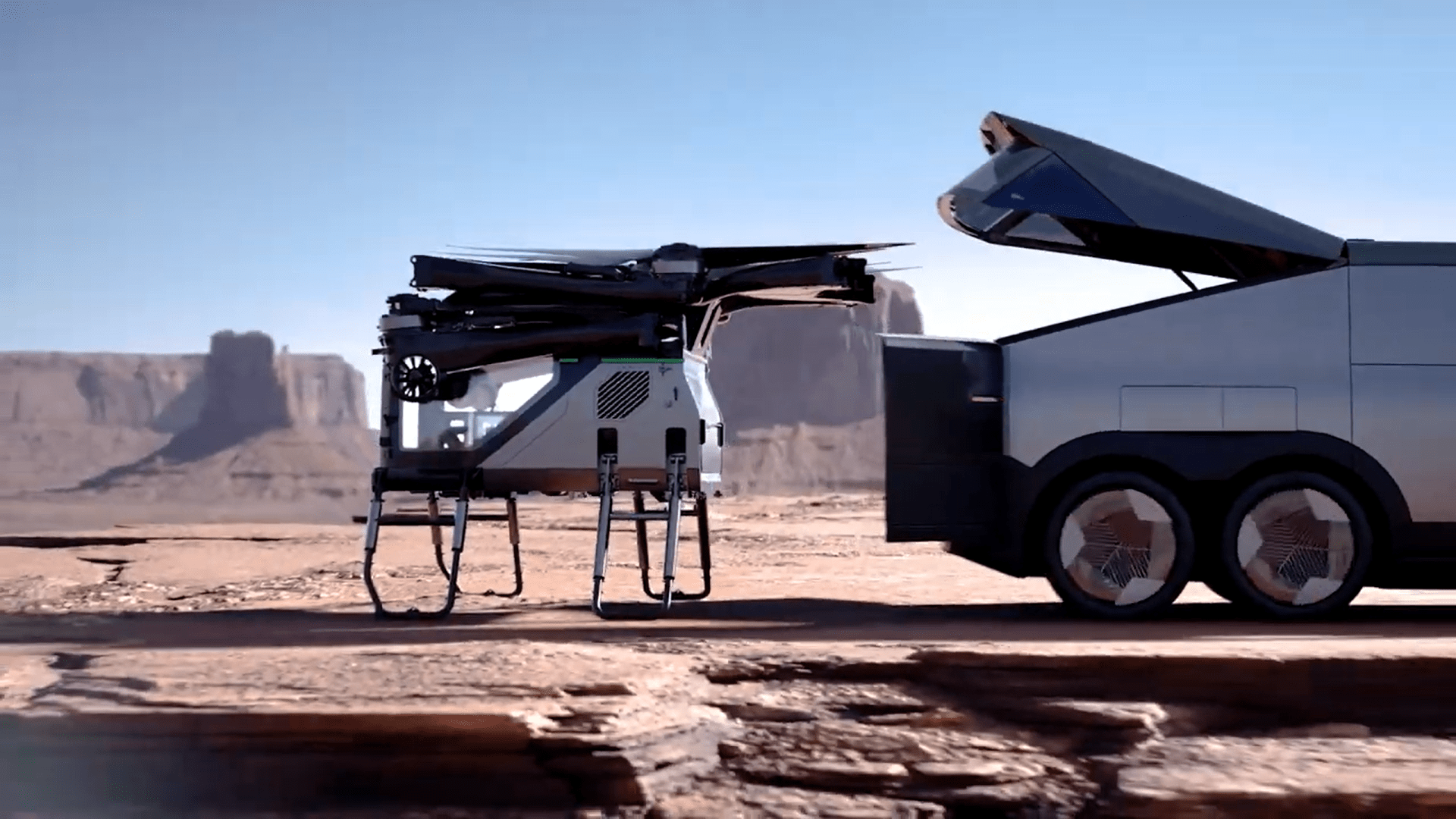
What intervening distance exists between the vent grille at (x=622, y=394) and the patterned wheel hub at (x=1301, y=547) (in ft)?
13.7

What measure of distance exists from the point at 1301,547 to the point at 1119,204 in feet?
8.75

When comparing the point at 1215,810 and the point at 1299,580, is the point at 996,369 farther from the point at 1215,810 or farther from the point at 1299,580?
the point at 1215,810

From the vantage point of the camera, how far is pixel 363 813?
5.72 metres

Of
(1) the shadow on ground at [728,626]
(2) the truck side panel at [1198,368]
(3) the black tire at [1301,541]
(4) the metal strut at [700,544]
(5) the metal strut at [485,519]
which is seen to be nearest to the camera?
(1) the shadow on ground at [728,626]

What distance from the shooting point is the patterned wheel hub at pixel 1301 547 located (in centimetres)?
933

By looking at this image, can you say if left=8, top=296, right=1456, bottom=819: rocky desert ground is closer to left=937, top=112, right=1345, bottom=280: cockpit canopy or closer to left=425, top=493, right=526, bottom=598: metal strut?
left=425, top=493, right=526, bottom=598: metal strut

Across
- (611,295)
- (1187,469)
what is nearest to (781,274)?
(611,295)

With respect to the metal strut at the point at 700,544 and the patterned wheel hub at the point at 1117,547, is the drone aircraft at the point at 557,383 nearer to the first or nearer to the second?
the metal strut at the point at 700,544

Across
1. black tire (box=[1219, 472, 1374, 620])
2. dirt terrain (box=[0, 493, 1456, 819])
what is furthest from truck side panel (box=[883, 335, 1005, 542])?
black tire (box=[1219, 472, 1374, 620])

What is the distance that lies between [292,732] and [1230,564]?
628 cm

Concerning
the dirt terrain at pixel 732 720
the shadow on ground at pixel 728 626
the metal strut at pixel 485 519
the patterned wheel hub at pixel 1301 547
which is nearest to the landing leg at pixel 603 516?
the shadow on ground at pixel 728 626

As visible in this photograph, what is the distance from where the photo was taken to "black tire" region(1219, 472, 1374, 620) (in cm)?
930

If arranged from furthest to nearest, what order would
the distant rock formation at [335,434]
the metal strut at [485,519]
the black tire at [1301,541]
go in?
the distant rock formation at [335,434] < the metal strut at [485,519] < the black tire at [1301,541]

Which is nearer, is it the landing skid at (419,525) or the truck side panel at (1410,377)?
the truck side panel at (1410,377)
